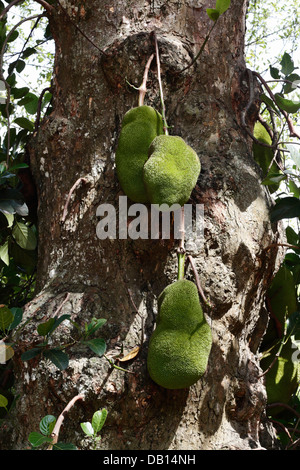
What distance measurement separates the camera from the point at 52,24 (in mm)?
1516

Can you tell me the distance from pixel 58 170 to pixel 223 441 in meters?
0.73

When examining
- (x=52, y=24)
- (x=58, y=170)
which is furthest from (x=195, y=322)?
(x=52, y=24)

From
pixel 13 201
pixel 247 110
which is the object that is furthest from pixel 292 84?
pixel 13 201

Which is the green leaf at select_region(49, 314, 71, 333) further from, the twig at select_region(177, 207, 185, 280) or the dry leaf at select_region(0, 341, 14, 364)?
Result: the twig at select_region(177, 207, 185, 280)

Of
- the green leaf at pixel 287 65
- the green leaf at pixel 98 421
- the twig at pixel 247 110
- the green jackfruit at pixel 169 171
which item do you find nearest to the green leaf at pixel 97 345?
the green leaf at pixel 98 421

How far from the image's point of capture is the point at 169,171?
1.08 m

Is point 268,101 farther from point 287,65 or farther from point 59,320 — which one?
point 59,320

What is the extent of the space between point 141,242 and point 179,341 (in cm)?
26

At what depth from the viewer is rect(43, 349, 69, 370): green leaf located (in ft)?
3.33

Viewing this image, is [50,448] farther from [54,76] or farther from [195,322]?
[54,76]

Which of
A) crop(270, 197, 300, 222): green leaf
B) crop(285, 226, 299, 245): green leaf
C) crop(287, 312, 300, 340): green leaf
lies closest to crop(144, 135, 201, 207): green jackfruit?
crop(270, 197, 300, 222): green leaf

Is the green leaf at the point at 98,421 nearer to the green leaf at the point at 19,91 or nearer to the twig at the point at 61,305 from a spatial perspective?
the twig at the point at 61,305

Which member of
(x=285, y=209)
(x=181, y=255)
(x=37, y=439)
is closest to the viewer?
(x=37, y=439)

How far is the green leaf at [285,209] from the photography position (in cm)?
131
